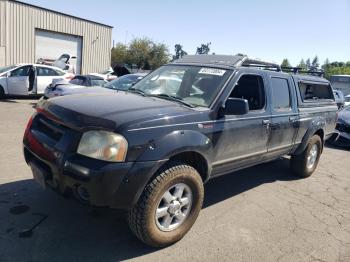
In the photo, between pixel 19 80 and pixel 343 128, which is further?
pixel 19 80

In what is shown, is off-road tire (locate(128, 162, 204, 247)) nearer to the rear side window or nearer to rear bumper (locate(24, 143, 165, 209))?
rear bumper (locate(24, 143, 165, 209))

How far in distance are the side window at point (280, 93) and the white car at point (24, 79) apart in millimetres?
11539

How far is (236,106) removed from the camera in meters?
3.81

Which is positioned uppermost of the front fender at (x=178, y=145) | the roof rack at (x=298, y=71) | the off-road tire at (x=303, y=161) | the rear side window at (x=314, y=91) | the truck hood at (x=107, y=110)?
the roof rack at (x=298, y=71)

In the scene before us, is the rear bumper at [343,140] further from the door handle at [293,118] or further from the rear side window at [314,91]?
the door handle at [293,118]

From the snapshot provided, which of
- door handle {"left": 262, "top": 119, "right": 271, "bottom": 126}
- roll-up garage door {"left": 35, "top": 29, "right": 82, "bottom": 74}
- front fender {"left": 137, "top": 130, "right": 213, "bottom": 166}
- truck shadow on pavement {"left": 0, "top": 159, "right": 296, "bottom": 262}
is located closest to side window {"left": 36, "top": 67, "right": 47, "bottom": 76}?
roll-up garage door {"left": 35, "top": 29, "right": 82, "bottom": 74}

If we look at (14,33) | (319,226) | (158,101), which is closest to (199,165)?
(158,101)

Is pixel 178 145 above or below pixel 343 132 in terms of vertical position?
above

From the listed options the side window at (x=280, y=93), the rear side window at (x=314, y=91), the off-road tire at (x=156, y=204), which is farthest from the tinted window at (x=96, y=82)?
the off-road tire at (x=156, y=204)

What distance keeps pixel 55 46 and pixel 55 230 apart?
22.7 m

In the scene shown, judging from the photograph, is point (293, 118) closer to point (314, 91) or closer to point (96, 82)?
point (314, 91)

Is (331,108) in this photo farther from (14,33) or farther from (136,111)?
(14,33)

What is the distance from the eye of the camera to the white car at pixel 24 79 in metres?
13.5

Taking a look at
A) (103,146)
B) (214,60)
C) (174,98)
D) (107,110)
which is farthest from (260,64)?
(103,146)
